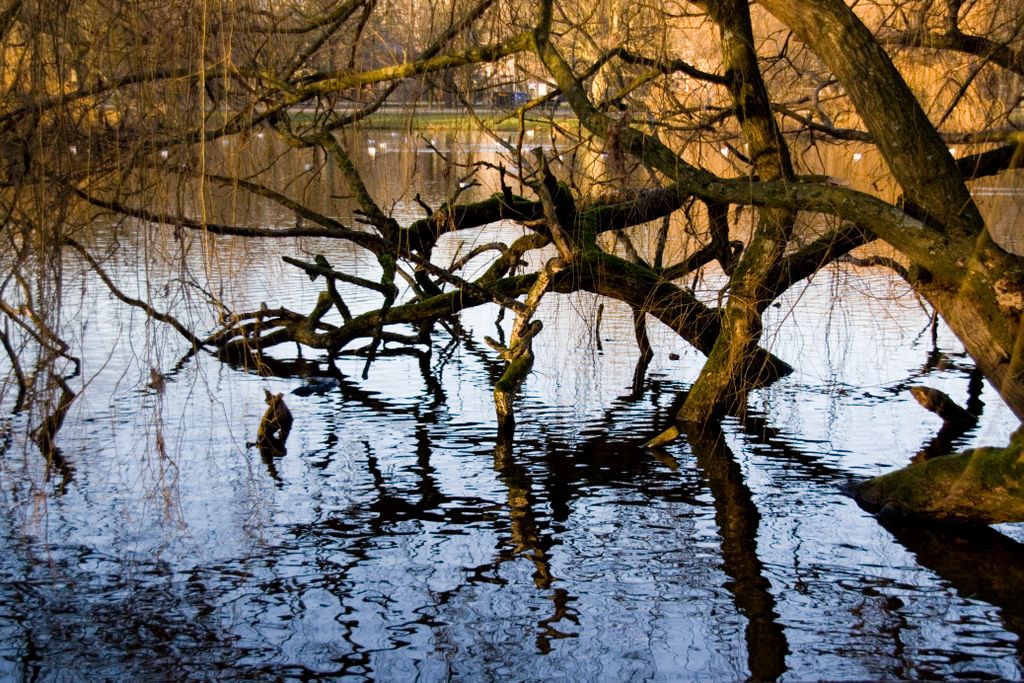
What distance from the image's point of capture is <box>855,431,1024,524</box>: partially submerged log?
631 centimetres

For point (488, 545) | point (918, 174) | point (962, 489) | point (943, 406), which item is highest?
point (918, 174)

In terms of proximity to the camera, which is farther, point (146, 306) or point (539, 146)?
point (539, 146)

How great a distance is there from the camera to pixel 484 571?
603 cm

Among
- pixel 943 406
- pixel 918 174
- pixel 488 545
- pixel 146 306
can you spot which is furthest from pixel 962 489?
pixel 146 306

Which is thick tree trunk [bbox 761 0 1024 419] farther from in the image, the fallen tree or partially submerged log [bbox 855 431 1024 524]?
partially submerged log [bbox 855 431 1024 524]

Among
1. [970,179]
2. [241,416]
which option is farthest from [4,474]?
[970,179]

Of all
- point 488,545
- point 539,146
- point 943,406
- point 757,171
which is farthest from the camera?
point 943,406

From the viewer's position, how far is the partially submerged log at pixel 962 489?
6309 millimetres

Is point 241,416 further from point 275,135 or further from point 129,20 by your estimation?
point 129,20

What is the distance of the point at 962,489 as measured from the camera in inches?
256

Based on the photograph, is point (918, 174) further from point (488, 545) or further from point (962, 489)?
point (488, 545)

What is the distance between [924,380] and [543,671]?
618cm

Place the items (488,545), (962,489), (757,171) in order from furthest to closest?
(757,171)
(962,489)
(488,545)

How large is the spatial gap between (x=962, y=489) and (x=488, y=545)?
8.22 ft
